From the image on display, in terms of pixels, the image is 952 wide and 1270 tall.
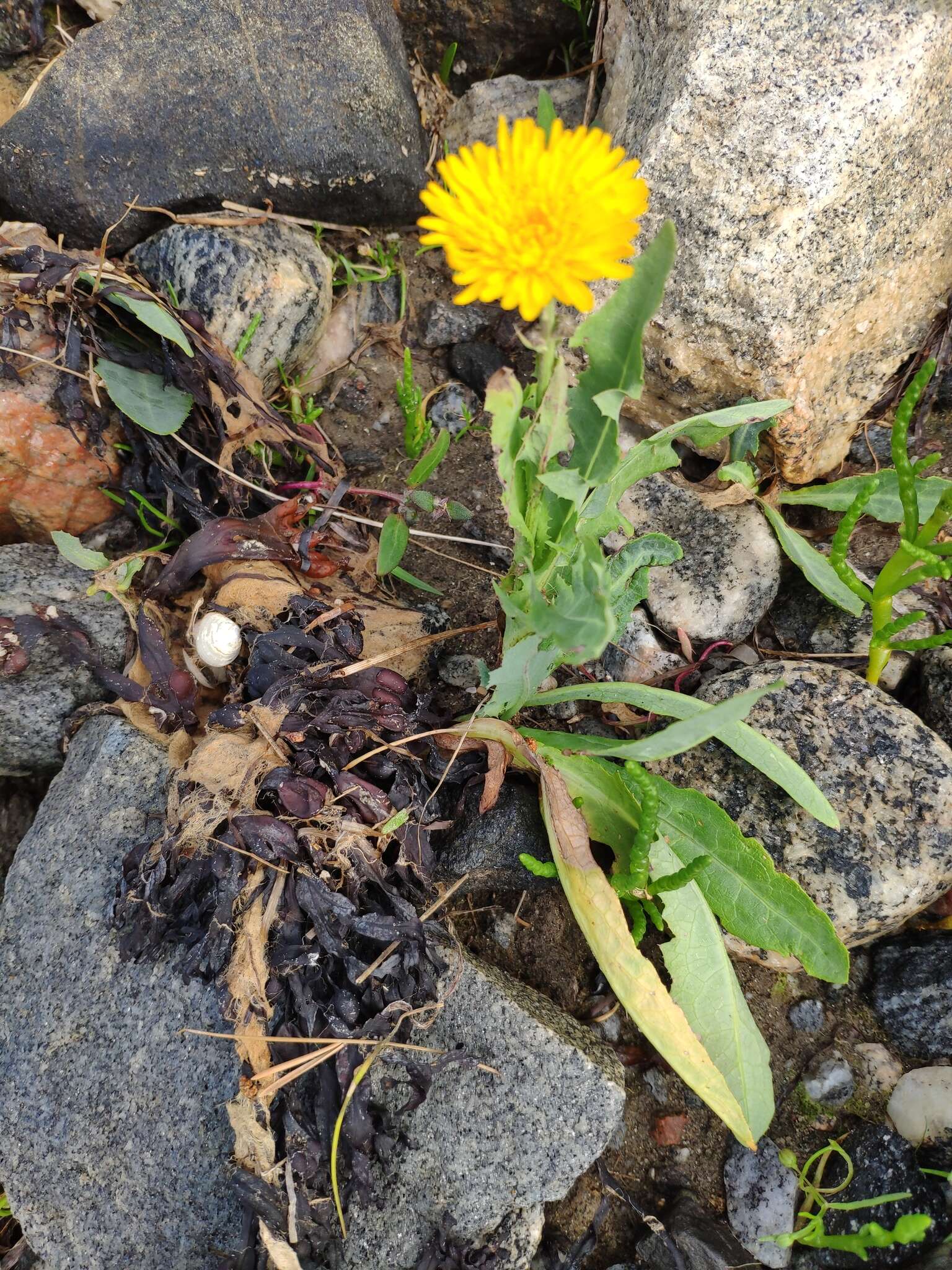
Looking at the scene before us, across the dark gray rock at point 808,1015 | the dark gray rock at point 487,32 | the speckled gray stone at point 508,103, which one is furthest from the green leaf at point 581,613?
the dark gray rock at point 487,32

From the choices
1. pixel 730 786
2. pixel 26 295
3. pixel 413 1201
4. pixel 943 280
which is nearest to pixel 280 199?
pixel 26 295

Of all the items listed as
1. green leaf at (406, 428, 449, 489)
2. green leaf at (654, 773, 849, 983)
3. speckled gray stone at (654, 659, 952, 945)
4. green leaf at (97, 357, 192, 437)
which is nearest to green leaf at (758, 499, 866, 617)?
speckled gray stone at (654, 659, 952, 945)

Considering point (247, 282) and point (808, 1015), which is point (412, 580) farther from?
point (808, 1015)

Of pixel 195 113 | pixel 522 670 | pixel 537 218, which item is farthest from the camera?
pixel 195 113

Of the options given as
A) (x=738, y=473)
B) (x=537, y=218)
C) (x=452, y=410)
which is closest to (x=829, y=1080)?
(x=738, y=473)

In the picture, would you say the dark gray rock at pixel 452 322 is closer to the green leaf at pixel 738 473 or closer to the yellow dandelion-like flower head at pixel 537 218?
the green leaf at pixel 738 473

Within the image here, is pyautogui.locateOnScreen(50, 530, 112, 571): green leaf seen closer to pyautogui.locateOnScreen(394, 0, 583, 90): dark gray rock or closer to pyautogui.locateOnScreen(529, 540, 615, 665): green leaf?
pyautogui.locateOnScreen(529, 540, 615, 665): green leaf
